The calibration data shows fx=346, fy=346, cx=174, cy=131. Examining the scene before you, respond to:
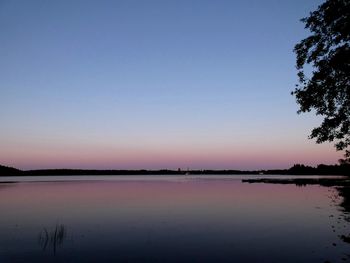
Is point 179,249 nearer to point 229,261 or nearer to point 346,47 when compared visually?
point 229,261

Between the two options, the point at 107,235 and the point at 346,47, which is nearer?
the point at 346,47

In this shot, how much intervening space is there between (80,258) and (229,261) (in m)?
8.93

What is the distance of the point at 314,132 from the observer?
73.3 feet

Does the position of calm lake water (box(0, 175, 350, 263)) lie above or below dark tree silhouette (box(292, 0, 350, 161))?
A: below

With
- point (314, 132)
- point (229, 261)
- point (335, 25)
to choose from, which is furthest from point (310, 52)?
point (229, 261)

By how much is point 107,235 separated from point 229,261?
481 inches

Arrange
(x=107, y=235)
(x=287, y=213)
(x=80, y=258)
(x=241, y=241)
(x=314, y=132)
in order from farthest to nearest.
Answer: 1. (x=287, y=213)
2. (x=107, y=235)
3. (x=241, y=241)
4. (x=314, y=132)
5. (x=80, y=258)

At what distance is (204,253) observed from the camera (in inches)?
877

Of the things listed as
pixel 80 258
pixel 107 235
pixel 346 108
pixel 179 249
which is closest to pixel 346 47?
pixel 346 108

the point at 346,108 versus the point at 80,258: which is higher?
the point at 346,108

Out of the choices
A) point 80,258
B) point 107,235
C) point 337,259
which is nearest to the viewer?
point 337,259

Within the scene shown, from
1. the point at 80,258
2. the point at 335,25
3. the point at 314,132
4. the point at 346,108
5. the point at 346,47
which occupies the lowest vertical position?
the point at 80,258

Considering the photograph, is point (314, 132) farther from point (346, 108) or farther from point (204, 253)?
point (204, 253)

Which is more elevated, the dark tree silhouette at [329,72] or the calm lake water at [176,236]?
the dark tree silhouette at [329,72]
